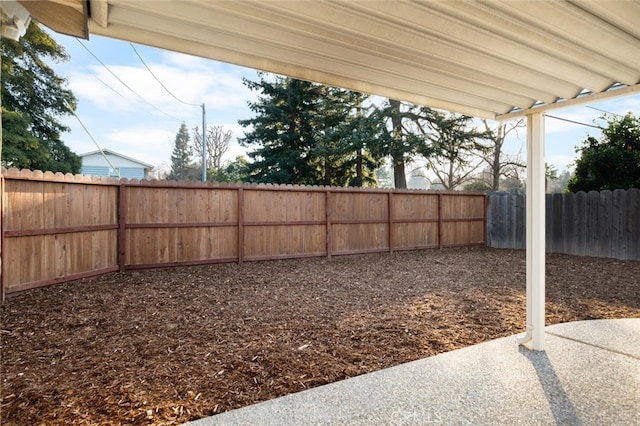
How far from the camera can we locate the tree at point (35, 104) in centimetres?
986

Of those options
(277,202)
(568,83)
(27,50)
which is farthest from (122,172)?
(568,83)

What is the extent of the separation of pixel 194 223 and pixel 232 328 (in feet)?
11.0

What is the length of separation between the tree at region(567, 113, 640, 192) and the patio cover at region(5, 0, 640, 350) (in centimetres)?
704

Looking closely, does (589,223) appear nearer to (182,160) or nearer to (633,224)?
(633,224)

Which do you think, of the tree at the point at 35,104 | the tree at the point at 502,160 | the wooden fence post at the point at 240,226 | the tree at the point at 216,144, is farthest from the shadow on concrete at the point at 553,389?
the tree at the point at 216,144

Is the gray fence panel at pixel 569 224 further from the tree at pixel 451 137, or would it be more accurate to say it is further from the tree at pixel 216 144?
the tree at pixel 216 144

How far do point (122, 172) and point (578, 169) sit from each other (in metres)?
21.7

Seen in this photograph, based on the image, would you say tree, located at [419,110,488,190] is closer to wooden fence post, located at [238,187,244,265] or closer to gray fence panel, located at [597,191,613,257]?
gray fence panel, located at [597,191,613,257]

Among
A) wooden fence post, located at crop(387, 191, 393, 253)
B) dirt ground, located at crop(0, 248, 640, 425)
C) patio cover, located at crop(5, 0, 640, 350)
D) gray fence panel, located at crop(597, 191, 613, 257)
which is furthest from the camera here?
wooden fence post, located at crop(387, 191, 393, 253)

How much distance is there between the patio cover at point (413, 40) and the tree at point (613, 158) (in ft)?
23.1

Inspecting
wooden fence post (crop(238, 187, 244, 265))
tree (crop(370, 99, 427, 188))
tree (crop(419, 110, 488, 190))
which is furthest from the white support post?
tree (crop(419, 110, 488, 190))

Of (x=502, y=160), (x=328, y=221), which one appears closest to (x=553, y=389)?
(x=328, y=221)

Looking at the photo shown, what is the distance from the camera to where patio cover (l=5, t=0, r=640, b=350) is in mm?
1584

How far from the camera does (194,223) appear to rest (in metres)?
6.34
